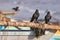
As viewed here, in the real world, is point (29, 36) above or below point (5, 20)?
below

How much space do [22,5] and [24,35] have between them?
31.3ft

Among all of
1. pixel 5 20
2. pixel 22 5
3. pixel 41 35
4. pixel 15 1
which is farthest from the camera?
pixel 15 1

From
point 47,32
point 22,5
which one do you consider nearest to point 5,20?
point 47,32

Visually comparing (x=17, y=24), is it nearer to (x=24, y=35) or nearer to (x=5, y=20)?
(x=5, y=20)

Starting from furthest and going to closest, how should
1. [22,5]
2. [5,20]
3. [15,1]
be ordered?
[15,1], [22,5], [5,20]

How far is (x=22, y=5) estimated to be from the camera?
14.4 metres

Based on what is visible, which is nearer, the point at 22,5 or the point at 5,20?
the point at 5,20

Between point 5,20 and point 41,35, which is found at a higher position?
point 5,20

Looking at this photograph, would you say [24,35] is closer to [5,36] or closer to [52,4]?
[5,36]

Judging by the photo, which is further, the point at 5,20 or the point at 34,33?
the point at 34,33

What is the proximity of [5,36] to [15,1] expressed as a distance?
10600mm

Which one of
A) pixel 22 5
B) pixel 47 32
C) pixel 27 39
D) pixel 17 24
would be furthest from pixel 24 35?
pixel 22 5

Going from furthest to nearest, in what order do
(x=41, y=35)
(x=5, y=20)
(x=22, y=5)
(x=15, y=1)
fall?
(x=15, y=1) < (x=22, y=5) < (x=41, y=35) < (x=5, y=20)

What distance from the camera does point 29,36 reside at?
4883 mm
